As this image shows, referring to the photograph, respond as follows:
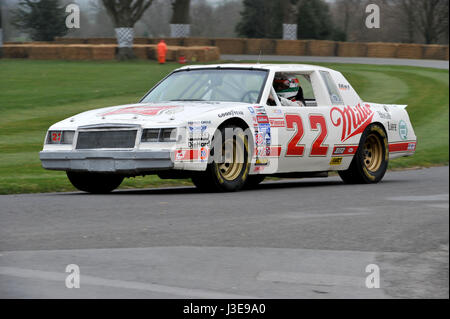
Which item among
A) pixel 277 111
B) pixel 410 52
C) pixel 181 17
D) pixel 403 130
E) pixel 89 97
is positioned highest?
pixel 181 17

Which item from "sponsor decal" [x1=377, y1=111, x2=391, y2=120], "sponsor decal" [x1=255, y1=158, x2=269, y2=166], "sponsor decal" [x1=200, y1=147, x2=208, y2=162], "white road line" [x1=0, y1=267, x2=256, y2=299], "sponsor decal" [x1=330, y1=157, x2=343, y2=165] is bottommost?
"sponsor decal" [x1=330, y1=157, x2=343, y2=165]

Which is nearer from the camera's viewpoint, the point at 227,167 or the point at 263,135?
the point at 227,167

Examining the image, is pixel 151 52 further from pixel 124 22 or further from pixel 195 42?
pixel 195 42

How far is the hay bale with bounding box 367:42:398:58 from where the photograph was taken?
5786cm

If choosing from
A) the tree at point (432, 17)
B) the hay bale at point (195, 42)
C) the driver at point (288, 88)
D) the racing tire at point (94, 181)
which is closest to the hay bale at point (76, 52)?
the hay bale at point (195, 42)

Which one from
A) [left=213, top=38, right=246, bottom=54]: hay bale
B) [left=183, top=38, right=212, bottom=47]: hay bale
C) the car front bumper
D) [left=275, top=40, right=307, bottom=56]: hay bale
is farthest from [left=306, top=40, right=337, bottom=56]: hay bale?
the car front bumper

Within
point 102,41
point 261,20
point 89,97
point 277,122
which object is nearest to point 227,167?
point 277,122

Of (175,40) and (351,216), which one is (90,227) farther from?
(175,40)

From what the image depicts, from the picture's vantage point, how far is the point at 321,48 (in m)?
59.0

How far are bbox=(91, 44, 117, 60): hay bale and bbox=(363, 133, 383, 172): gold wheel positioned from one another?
114ft

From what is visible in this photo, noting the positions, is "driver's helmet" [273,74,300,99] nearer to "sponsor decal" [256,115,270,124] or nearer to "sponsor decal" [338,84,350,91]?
"sponsor decal" [338,84,350,91]

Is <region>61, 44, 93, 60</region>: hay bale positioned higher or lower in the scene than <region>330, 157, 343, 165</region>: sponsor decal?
A: lower

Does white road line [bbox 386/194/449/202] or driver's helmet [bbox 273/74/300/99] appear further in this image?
driver's helmet [bbox 273/74/300/99]

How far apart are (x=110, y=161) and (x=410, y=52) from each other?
49875 millimetres
